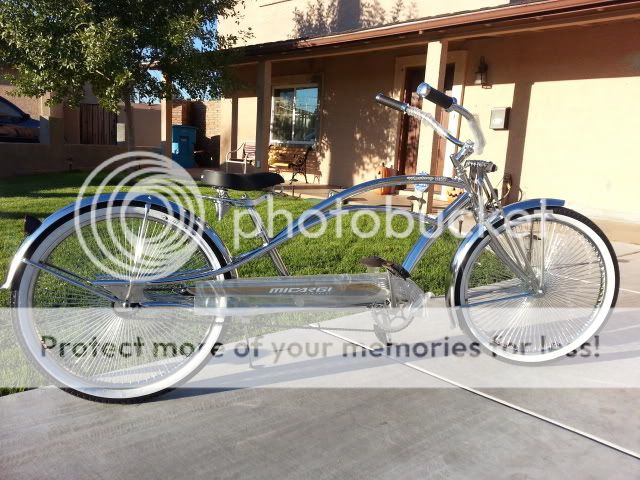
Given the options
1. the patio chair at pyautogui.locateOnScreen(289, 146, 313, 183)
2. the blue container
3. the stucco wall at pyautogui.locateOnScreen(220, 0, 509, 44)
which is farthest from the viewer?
the blue container

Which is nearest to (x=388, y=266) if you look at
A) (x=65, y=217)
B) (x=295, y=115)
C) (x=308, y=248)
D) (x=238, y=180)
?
(x=238, y=180)

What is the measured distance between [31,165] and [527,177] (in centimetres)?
988

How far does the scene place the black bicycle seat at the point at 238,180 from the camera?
8.28ft

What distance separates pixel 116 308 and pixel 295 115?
34.6ft

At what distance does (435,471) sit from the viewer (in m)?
2.00

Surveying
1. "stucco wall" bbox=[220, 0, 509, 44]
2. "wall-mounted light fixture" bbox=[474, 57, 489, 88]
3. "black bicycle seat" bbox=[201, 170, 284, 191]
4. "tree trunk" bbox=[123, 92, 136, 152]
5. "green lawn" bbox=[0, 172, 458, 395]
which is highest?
"stucco wall" bbox=[220, 0, 509, 44]

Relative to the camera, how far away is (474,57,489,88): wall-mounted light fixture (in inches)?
340

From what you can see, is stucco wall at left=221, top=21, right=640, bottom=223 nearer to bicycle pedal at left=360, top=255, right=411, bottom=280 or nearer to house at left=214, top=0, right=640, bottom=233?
house at left=214, top=0, right=640, bottom=233

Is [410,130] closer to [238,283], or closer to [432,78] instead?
[432,78]

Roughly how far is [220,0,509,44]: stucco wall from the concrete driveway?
7533mm

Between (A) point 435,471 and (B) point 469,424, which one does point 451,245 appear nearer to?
(B) point 469,424

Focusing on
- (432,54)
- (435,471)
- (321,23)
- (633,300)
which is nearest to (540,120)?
(432,54)

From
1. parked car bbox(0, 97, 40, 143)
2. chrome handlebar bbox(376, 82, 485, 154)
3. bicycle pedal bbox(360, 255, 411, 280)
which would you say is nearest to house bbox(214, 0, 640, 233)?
chrome handlebar bbox(376, 82, 485, 154)

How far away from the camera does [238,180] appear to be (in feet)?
8.37
